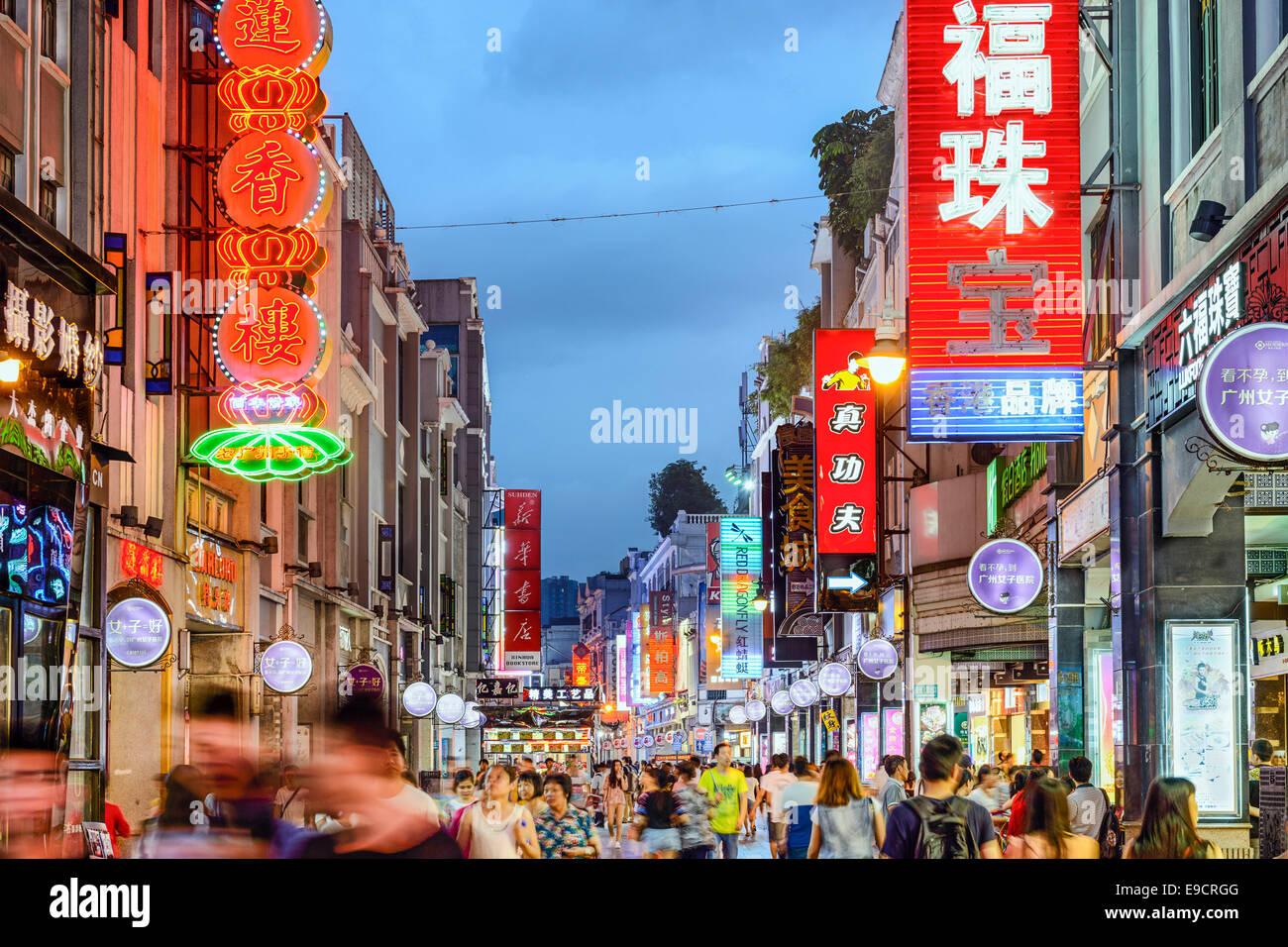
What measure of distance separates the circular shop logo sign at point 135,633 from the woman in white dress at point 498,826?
7.53 meters

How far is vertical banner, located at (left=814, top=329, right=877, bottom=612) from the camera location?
3222 centimetres

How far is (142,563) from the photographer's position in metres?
22.1

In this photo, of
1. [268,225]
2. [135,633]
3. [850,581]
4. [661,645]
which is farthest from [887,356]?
[661,645]

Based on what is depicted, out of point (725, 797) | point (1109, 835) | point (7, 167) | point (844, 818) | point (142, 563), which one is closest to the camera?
point (844, 818)

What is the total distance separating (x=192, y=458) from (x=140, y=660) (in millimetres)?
7067

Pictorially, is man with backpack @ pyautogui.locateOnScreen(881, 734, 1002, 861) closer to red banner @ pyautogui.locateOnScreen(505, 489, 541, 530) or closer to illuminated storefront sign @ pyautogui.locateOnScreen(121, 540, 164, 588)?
illuminated storefront sign @ pyautogui.locateOnScreen(121, 540, 164, 588)

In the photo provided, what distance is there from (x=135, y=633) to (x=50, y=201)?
16.8 ft

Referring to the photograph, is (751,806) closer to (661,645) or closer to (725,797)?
(725,797)

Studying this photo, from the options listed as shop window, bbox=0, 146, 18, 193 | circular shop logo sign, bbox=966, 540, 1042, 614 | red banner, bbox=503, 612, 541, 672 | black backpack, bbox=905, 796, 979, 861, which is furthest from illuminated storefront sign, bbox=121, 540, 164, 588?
red banner, bbox=503, 612, 541, 672

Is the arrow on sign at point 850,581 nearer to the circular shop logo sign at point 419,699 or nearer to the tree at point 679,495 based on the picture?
the circular shop logo sign at point 419,699

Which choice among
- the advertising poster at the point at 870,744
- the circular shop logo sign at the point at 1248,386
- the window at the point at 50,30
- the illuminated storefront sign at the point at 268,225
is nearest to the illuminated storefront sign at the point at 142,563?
the illuminated storefront sign at the point at 268,225

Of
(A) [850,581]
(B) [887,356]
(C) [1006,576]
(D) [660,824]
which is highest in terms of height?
(B) [887,356]
